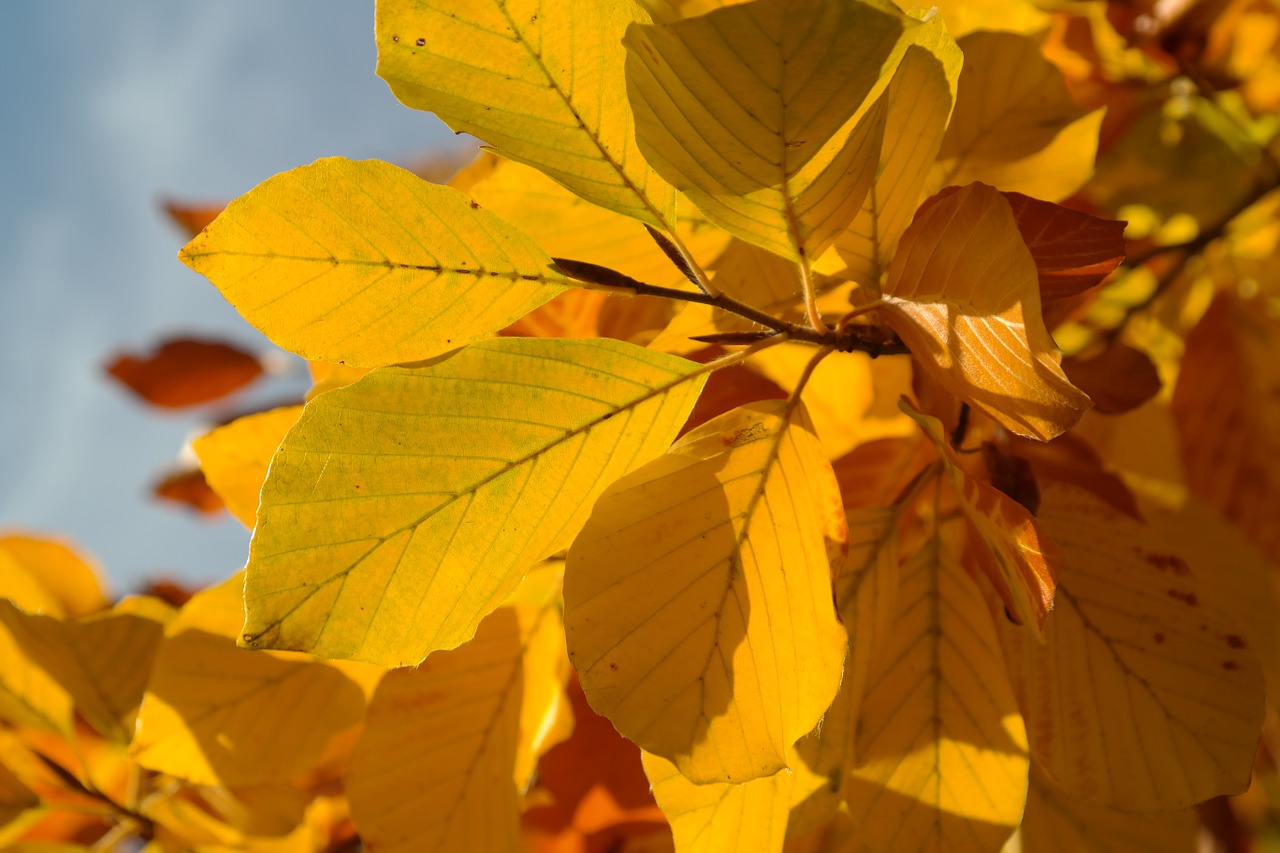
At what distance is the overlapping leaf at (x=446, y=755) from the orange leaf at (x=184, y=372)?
903 mm

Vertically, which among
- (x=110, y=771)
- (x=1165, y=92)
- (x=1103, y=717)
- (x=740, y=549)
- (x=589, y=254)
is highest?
(x=1165, y=92)

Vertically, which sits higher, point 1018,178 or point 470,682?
point 1018,178

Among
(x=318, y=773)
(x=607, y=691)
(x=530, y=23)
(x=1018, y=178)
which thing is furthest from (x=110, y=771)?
(x=1018, y=178)

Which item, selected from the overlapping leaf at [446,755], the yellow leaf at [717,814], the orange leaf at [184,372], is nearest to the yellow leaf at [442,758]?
the overlapping leaf at [446,755]

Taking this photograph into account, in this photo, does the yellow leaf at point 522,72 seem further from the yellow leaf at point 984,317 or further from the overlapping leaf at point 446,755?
the overlapping leaf at point 446,755

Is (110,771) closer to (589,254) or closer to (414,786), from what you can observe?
(414,786)

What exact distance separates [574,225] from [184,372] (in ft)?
3.39

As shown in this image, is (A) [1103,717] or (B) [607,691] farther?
(A) [1103,717]

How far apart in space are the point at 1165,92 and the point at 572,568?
113 centimetres

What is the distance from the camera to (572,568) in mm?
458

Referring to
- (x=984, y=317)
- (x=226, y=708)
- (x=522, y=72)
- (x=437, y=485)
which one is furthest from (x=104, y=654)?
(x=984, y=317)

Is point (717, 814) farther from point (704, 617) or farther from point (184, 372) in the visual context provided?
point (184, 372)

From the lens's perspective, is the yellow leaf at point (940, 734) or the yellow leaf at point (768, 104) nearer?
the yellow leaf at point (768, 104)

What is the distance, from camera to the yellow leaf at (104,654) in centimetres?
81
